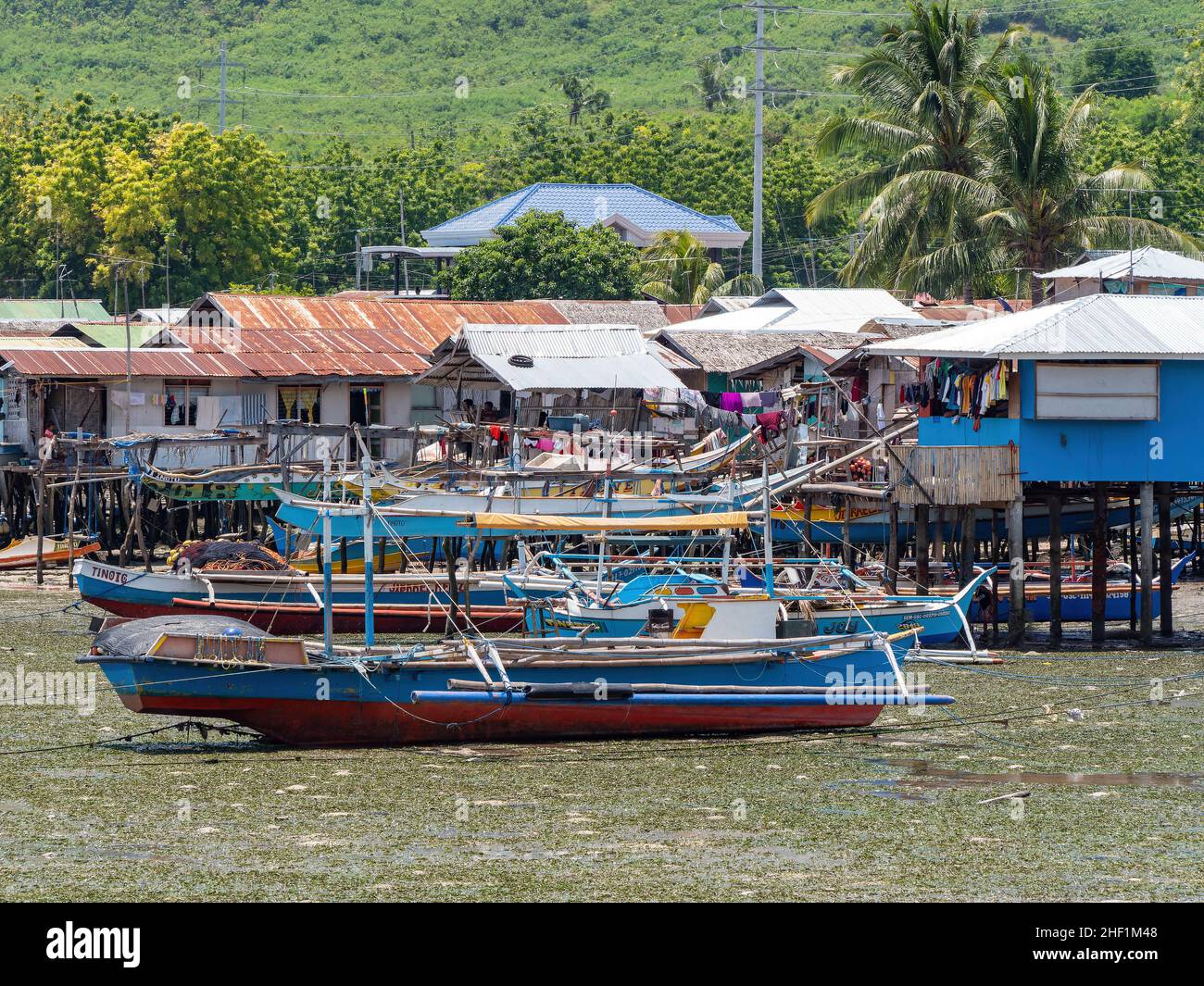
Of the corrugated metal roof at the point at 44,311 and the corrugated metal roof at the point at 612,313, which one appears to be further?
the corrugated metal roof at the point at 44,311

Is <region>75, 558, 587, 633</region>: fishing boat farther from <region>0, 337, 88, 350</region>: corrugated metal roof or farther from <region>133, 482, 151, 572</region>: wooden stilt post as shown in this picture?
<region>0, 337, 88, 350</region>: corrugated metal roof

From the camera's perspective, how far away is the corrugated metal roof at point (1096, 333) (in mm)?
28672

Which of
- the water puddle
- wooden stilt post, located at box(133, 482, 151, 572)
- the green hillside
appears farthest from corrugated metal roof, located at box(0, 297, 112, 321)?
the green hillside

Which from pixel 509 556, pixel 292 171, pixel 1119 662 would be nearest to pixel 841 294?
pixel 509 556

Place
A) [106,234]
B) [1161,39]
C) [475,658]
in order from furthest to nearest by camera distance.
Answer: [1161,39] → [106,234] → [475,658]

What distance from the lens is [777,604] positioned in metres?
23.7

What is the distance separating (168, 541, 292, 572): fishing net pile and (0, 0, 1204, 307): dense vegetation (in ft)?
49.5

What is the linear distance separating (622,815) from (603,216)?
193ft

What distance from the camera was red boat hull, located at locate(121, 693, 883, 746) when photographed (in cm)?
2131

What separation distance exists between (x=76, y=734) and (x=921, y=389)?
54.8 feet

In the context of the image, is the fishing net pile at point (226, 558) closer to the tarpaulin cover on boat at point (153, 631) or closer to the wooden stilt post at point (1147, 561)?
the tarpaulin cover on boat at point (153, 631)

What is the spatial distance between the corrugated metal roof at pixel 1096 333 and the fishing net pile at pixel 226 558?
460 inches

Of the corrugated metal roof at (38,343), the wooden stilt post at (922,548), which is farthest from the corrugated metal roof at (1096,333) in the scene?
the corrugated metal roof at (38,343)

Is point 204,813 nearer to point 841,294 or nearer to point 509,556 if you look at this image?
point 509,556
